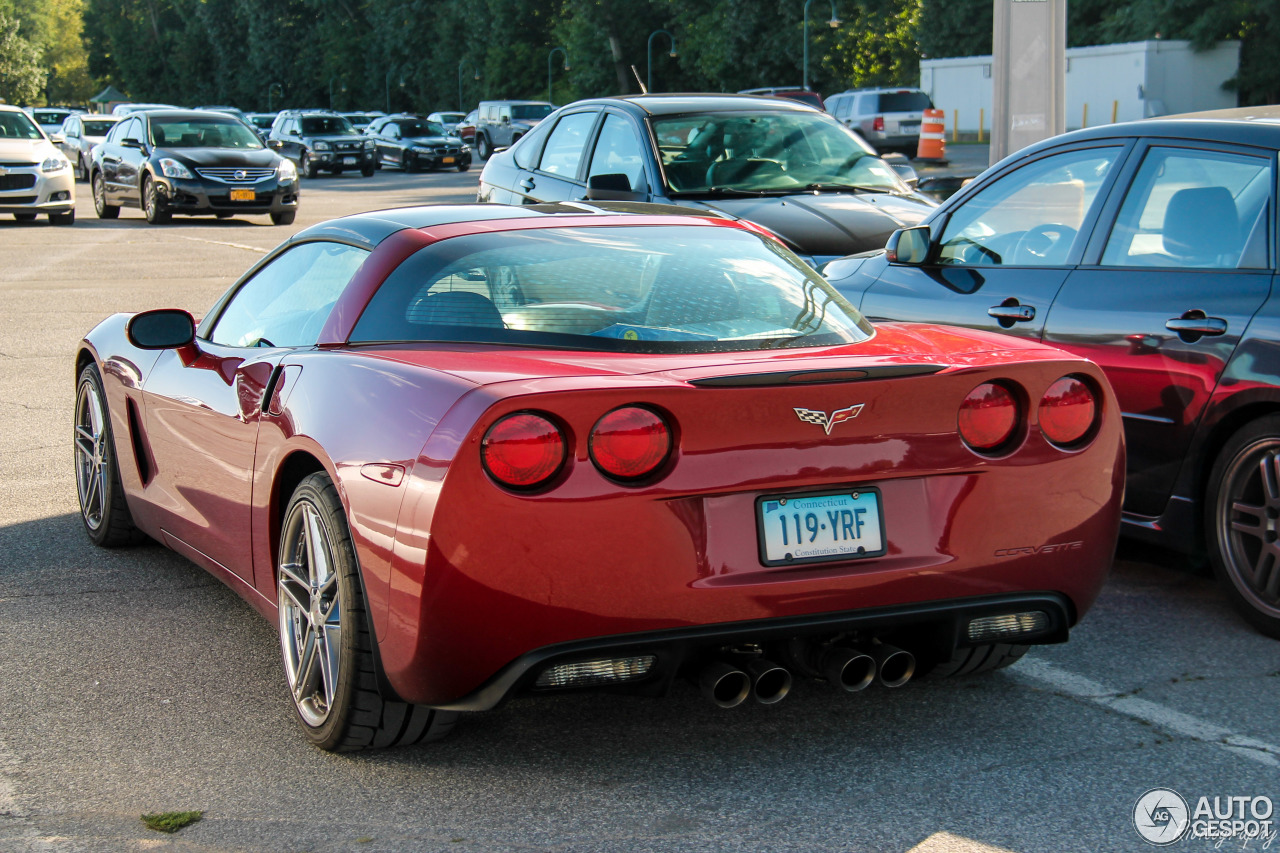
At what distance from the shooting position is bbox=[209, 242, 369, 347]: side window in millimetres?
4207

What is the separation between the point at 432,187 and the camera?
35.6 meters

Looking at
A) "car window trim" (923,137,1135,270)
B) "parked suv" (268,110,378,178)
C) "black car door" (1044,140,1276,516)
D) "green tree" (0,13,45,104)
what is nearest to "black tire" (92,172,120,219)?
"parked suv" (268,110,378,178)

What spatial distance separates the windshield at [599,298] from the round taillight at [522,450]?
52 centimetres

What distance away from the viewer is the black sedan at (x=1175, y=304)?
448 centimetres

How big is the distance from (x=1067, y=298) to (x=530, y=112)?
155 ft

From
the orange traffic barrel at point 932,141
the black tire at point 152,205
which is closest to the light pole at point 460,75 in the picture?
the orange traffic barrel at point 932,141

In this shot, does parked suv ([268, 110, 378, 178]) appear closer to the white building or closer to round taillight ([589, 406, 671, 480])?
the white building

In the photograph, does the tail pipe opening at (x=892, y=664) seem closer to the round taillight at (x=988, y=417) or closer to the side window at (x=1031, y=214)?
the round taillight at (x=988, y=417)

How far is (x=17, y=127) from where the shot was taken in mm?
22875

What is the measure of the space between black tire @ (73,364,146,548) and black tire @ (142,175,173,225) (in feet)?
61.2

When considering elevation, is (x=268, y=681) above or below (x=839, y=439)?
below

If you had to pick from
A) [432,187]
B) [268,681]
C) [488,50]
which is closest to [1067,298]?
[268,681]

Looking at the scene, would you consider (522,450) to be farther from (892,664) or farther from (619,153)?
(619,153)

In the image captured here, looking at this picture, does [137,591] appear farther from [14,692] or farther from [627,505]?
[627,505]
